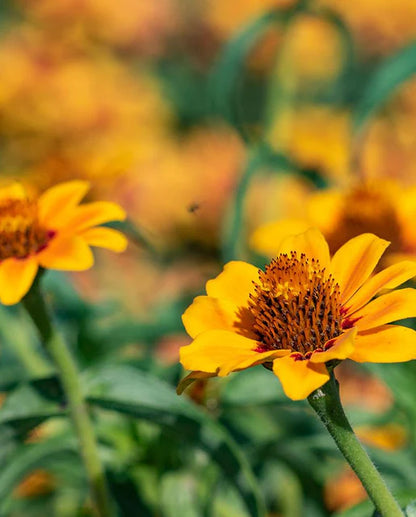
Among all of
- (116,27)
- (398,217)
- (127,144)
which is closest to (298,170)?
(398,217)

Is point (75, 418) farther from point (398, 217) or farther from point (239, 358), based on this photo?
point (398, 217)

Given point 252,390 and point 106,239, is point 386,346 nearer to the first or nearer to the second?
point 106,239

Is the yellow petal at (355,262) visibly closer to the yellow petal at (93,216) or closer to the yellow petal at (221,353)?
the yellow petal at (221,353)

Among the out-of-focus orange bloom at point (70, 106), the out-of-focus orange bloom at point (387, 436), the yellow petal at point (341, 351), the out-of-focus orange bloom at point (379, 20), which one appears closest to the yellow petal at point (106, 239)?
the yellow petal at point (341, 351)

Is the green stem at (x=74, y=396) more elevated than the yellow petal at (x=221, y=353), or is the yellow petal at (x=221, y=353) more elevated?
the green stem at (x=74, y=396)

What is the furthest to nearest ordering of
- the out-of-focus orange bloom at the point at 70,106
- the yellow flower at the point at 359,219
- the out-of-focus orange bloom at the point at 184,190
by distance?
the out-of-focus orange bloom at the point at 70,106
the out-of-focus orange bloom at the point at 184,190
the yellow flower at the point at 359,219

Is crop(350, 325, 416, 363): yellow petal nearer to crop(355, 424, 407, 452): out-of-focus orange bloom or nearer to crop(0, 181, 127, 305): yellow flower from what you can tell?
crop(0, 181, 127, 305): yellow flower
